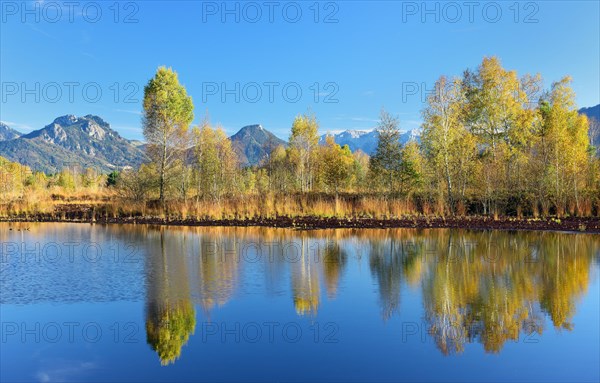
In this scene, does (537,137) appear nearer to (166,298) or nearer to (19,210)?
(166,298)

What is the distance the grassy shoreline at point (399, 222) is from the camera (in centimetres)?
2155

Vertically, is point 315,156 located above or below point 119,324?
above

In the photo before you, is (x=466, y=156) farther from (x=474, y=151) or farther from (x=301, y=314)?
(x=301, y=314)

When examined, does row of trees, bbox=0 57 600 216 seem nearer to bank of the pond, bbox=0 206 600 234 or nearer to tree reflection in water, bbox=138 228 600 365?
bank of the pond, bbox=0 206 600 234

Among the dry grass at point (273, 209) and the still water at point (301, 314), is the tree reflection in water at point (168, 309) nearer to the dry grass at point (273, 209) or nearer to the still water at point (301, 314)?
the still water at point (301, 314)

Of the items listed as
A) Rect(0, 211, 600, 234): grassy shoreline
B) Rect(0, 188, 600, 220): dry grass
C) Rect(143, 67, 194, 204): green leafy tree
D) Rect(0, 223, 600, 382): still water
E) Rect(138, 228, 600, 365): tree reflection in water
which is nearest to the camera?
Rect(0, 223, 600, 382): still water

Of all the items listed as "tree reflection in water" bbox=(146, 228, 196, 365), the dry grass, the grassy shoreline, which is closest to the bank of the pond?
the grassy shoreline

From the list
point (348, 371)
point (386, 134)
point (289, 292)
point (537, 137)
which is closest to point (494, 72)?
point (537, 137)

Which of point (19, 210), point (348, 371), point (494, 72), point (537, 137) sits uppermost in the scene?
point (494, 72)

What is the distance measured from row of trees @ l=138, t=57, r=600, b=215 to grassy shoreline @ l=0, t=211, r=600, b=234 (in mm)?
2885

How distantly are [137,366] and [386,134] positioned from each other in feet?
100

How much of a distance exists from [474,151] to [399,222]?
13.9m

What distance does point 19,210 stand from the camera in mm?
33000

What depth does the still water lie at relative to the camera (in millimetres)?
5645
